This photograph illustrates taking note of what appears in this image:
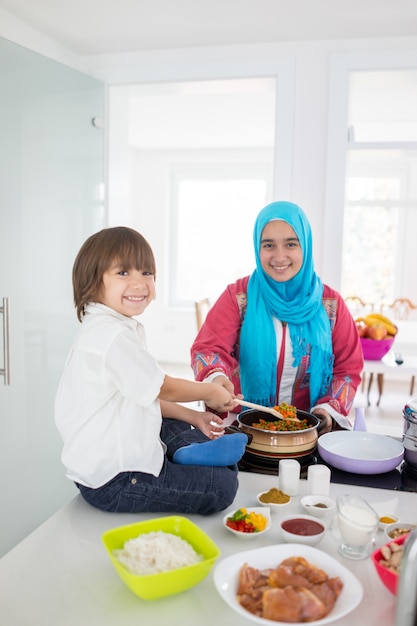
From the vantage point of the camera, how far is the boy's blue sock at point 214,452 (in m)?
1.36

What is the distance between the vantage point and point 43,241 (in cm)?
270

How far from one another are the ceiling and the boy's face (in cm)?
151

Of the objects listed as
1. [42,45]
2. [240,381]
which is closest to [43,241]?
[42,45]

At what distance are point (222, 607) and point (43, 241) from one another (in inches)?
81.4

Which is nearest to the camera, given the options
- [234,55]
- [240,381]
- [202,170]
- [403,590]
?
[403,590]

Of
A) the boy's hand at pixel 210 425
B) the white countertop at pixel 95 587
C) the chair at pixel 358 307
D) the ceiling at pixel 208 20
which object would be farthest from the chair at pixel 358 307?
the white countertop at pixel 95 587

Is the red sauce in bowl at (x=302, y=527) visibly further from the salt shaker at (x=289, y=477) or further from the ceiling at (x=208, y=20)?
the ceiling at (x=208, y=20)

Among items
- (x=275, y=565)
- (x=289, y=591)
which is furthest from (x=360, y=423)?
(x=289, y=591)

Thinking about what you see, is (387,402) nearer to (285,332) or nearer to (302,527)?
(285,332)

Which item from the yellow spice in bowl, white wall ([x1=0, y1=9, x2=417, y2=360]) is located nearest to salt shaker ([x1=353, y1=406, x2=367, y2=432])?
the yellow spice in bowl

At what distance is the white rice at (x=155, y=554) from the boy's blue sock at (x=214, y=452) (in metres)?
0.29

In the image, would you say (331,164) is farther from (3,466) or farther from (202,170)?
(202,170)

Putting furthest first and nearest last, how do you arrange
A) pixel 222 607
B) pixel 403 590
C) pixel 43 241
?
pixel 43 241
pixel 222 607
pixel 403 590

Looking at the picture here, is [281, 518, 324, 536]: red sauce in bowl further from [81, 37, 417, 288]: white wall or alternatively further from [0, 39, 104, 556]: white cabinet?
[81, 37, 417, 288]: white wall
